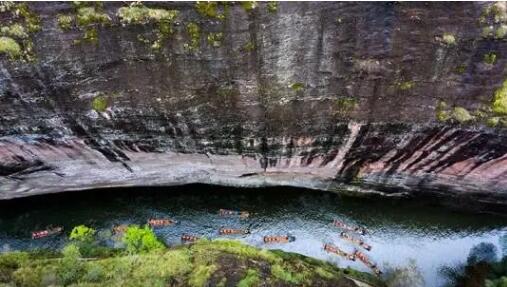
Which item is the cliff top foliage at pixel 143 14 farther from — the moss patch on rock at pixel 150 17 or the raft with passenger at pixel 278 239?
the raft with passenger at pixel 278 239

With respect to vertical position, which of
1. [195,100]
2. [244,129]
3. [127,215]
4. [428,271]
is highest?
[195,100]

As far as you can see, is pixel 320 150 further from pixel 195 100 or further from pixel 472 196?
pixel 472 196

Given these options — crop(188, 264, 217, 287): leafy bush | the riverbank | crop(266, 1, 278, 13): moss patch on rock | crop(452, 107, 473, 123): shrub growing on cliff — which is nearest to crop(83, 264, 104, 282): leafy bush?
the riverbank

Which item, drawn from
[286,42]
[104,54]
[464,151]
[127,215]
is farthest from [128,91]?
[464,151]

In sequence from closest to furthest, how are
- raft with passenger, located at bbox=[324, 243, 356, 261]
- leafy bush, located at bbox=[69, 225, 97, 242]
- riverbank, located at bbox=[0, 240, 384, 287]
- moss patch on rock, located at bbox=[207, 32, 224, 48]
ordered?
moss patch on rock, located at bbox=[207, 32, 224, 48], riverbank, located at bbox=[0, 240, 384, 287], leafy bush, located at bbox=[69, 225, 97, 242], raft with passenger, located at bbox=[324, 243, 356, 261]

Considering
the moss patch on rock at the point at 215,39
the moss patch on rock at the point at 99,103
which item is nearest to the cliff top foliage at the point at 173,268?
the moss patch on rock at the point at 99,103

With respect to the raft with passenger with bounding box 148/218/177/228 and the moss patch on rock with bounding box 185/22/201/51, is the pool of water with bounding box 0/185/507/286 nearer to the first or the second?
the raft with passenger with bounding box 148/218/177/228

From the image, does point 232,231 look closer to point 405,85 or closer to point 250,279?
point 250,279

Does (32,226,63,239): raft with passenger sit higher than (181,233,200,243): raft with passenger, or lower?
higher
